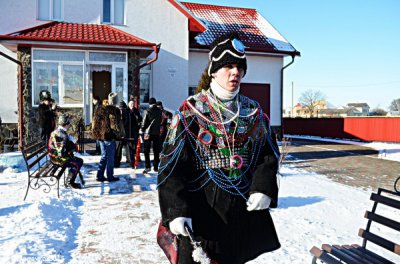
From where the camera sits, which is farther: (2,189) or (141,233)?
(2,189)

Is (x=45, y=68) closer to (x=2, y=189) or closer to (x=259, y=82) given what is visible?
(x=2, y=189)

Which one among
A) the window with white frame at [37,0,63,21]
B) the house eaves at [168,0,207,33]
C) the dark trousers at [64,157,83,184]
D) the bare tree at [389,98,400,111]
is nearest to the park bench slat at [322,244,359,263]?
the dark trousers at [64,157,83,184]

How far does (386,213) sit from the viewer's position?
6.40m

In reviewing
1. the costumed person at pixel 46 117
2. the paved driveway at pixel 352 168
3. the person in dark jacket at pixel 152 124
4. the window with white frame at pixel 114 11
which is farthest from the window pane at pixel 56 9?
the paved driveway at pixel 352 168

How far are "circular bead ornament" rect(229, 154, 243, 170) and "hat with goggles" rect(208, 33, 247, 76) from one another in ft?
2.03

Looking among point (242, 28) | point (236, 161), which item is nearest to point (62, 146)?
point (236, 161)

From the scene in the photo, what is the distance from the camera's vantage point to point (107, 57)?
12922mm

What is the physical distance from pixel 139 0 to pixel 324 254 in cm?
1322

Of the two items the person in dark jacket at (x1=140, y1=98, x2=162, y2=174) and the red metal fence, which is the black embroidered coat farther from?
the red metal fence

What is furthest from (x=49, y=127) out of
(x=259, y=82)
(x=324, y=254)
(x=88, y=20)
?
(x=259, y=82)

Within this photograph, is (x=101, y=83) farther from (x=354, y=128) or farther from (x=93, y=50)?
(x=354, y=128)

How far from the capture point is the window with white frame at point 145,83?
14875 mm

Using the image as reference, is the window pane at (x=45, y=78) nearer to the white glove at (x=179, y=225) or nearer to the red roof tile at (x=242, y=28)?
the red roof tile at (x=242, y=28)

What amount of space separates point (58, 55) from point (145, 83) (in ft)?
12.1
